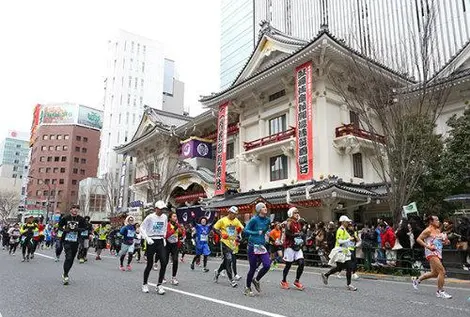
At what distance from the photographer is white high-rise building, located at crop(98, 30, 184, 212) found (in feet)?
205

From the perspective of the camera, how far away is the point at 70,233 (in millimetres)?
8805

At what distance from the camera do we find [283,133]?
21094mm

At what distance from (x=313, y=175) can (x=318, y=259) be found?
20.1 feet

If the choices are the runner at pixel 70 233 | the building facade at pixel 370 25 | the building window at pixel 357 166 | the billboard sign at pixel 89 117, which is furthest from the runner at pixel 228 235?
the billboard sign at pixel 89 117

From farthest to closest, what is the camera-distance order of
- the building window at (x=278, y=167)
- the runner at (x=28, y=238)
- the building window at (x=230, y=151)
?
1. the building window at (x=230, y=151)
2. the building window at (x=278, y=167)
3. the runner at (x=28, y=238)

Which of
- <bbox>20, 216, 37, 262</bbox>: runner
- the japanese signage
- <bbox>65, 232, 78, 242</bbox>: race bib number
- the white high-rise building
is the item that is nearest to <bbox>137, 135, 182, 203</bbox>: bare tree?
the japanese signage

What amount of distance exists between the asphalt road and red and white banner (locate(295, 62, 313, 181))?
10.3 meters

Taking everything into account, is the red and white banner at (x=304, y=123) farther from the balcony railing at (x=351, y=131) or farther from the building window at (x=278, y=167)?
the building window at (x=278, y=167)

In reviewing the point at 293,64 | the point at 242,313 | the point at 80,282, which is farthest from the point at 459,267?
the point at 293,64

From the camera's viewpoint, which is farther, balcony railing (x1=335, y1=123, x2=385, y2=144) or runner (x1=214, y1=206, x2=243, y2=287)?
balcony railing (x1=335, y1=123, x2=385, y2=144)

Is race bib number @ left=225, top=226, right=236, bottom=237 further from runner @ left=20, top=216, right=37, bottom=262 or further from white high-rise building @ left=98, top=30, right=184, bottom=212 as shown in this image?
white high-rise building @ left=98, top=30, right=184, bottom=212

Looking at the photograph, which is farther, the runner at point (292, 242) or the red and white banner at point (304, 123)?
the red and white banner at point (304, 123)

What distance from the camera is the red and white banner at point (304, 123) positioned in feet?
62.3

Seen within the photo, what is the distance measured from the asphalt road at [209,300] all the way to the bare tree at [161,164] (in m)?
20.2
